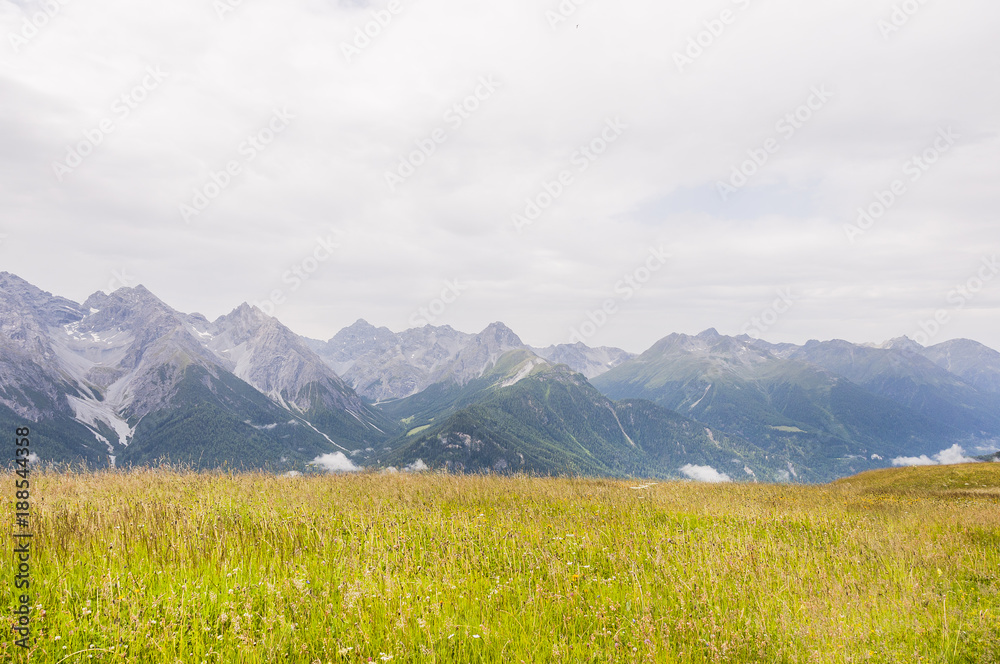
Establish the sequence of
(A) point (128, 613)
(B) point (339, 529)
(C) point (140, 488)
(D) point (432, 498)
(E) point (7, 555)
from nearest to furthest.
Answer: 1. (A) point (128, 613)
2. (E) point (7, 555)
3. (B) point (339, 529)
4. (C) point (140, 488)
5. (D) point (432, 498)

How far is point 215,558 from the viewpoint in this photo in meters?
6.61

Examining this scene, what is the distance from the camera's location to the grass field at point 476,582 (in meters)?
4.82

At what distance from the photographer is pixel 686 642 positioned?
528 centimetres

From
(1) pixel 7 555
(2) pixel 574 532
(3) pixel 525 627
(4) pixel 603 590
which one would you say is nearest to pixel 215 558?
(1) pixel 7 555

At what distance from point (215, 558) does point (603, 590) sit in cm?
533

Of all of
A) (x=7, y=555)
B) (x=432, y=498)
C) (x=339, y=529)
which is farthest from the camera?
(x=432, y=498)

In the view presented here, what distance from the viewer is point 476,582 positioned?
6645mm

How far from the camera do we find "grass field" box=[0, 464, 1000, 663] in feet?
15.8

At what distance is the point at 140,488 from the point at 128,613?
26.7 feet

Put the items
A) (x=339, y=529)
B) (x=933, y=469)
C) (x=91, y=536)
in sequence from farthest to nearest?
1. (x=933, y=469)
2. (x=339, y=529)
3. (x=91, y=536)

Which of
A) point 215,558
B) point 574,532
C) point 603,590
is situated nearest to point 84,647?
point 215,558

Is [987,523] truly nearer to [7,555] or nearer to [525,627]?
[525,627]

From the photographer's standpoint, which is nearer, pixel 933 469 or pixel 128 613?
pixel 128 613

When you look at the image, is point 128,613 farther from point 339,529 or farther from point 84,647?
point 339,529
